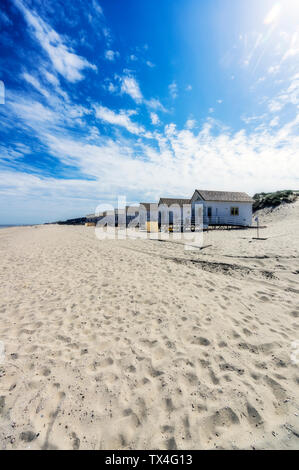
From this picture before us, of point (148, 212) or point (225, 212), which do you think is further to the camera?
point (148, 212)

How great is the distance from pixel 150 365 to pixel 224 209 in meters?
26.4

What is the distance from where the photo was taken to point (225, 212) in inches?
1035

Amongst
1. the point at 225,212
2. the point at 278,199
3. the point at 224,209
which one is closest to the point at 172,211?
the point at 224,209

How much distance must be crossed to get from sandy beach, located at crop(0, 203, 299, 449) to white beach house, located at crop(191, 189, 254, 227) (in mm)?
21353

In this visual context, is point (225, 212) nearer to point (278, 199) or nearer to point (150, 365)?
point (278, 199)

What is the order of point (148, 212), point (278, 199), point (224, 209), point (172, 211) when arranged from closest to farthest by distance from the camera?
point (224, 209) → point (172, 211) → point (278, 199) → point (148, 212)

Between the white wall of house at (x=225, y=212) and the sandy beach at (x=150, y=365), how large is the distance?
70.1ft

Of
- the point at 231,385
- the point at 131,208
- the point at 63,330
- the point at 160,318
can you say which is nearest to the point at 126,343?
the point at 160,318

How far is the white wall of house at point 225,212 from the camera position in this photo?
2608cm

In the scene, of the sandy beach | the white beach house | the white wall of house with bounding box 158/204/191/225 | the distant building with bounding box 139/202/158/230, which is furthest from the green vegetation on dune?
the sandy beach

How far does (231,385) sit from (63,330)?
2.98 m

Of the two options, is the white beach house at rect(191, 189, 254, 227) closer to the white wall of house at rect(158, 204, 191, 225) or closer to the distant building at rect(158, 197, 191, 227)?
the white wall of house at rect(158, 204, 191, 225)

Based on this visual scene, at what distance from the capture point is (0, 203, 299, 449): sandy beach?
1955 millimetres
